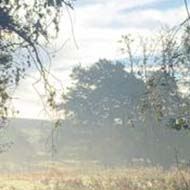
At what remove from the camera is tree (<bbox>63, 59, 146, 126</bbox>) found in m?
85.1

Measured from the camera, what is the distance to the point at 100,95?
3561 inches

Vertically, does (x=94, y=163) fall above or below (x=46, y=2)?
below

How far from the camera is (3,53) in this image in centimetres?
1287

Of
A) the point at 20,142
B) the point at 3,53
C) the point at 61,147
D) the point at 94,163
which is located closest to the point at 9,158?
the point at 20,142

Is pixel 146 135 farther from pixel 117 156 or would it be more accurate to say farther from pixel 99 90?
pixel 99 90

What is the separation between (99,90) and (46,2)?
79408mm

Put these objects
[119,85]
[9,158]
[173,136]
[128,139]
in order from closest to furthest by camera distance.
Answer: [173,136] → [128,139] → [119,85] → [9,158]

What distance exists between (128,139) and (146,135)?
496cm

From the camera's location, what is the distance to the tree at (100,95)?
85062 millimetres

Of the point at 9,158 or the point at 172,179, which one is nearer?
the point at 172,179

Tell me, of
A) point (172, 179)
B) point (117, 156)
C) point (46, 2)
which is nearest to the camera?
point (46, 2)

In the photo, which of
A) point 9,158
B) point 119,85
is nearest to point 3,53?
point 119,85

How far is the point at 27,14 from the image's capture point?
12.5m

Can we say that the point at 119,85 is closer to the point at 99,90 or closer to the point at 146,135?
the point at 99,90
